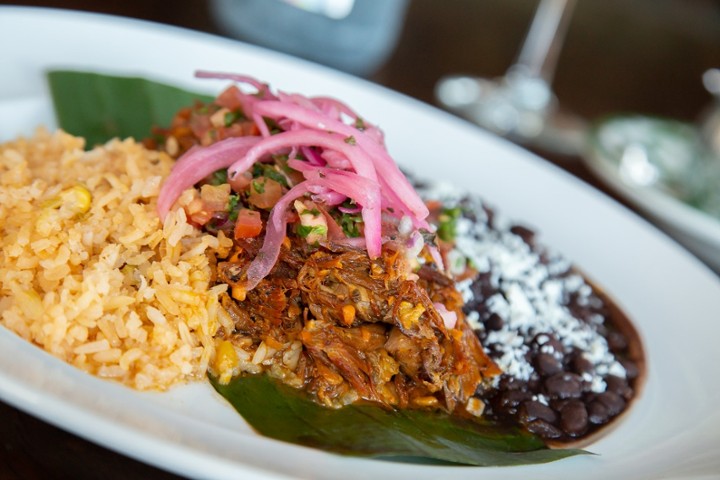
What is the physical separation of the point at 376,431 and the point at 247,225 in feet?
2.40

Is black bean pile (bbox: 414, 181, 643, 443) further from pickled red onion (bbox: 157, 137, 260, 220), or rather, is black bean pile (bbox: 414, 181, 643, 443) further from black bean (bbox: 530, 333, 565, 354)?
pickled red onion (bbox: 157, 137, 260, 220)

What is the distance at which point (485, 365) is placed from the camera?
94.7 inches

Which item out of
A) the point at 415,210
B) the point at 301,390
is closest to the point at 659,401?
the point at 415,210

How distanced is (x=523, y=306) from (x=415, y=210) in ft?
2.17

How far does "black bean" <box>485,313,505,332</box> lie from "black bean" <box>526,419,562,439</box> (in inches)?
14.7

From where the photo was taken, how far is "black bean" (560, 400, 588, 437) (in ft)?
7.63

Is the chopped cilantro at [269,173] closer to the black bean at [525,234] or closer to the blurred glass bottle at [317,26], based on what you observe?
the black bean at [525,234]

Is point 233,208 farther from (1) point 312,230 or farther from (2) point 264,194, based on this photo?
(1) point 312,230

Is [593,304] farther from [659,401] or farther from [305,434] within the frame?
[305,434]

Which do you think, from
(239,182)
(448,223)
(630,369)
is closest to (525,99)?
(448,223)

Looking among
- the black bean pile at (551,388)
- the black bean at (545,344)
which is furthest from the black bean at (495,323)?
the black bean at (545,344)

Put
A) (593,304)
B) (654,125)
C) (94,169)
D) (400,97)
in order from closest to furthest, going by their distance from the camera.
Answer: (94,169)
(593,304)
(400,97)
(654,125)

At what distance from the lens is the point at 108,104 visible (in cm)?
312

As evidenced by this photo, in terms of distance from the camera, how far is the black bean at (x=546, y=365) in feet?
8.15
